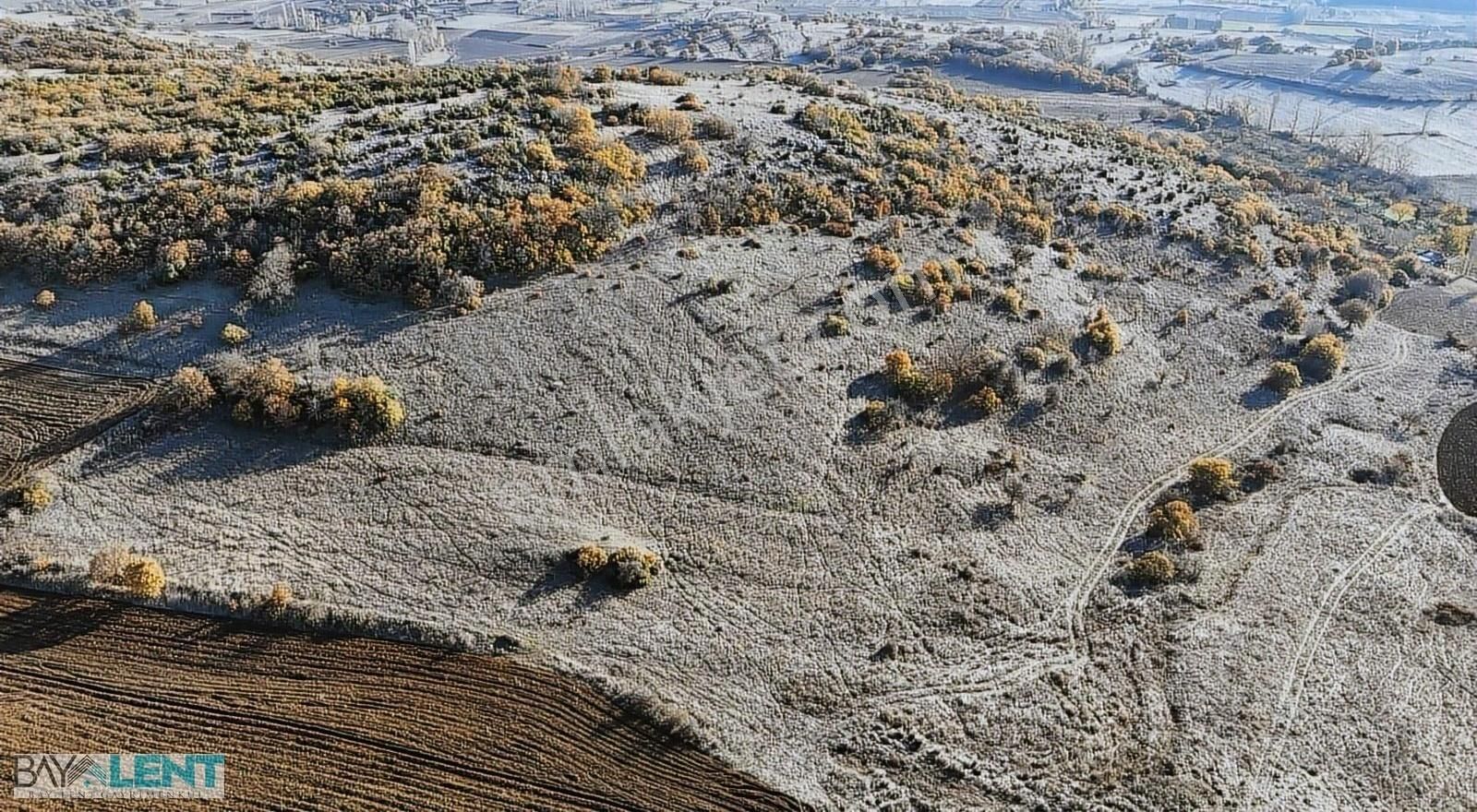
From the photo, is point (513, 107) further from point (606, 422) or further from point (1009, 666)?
point (1009, 666)

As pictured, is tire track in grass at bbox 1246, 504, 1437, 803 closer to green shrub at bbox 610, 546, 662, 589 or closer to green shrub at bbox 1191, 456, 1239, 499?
green shrub at bbox 1191, 456, 1239, 499

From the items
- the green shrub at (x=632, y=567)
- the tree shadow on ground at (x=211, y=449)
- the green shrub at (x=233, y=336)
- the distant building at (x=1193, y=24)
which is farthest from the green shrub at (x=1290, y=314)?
the distant building at (x=1193, y=24)

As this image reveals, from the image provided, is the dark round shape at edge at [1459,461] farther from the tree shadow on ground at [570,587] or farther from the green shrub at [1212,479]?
the tree shadow on ground at [570,587]

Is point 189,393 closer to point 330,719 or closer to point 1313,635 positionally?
point 330,719

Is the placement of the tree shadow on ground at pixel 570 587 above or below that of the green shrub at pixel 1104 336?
below

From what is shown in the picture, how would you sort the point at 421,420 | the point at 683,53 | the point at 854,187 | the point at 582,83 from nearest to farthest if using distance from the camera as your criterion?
the point at 421,420 → the point at 854,187 → the point at 582,83 → the point at 683,53

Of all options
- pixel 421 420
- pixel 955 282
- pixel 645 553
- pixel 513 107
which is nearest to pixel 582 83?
pixel 513 107

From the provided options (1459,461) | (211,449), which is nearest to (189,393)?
(211,449)
